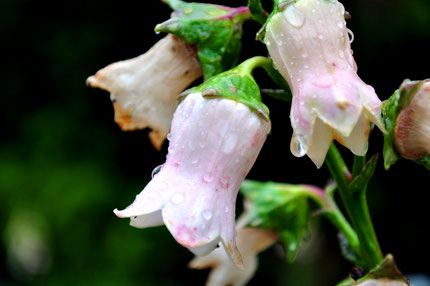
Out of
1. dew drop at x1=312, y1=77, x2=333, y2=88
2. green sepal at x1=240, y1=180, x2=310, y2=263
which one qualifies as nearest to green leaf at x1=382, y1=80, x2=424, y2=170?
dew drop at x1=312, y1=77, x2=333, y2=88

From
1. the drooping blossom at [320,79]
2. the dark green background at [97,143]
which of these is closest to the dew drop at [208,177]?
the drooping blossom at [320,79]

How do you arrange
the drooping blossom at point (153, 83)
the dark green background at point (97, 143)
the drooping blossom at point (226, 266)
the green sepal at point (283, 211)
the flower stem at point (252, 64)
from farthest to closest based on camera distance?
the dark green background at point (97, 143) < the drooping blossom at point (226, 266) < the green sepal at point (283, 211) < the drooping blossom at point (153, 83) < the flower stem at point (252, 64)

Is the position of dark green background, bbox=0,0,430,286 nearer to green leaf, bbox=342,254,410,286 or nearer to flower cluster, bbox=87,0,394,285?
flower cluster, bbox=87,0,394,285

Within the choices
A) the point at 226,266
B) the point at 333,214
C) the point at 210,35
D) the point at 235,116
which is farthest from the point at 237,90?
the point at 226,266

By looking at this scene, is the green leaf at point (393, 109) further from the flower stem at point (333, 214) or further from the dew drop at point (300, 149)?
the flower stem at point (333, 214)

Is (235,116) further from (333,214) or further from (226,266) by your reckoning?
(226,266)

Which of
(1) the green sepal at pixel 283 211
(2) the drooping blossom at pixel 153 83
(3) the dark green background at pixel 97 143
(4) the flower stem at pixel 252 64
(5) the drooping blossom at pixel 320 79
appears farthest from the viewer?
(3) the dark green background at pixel 97 143

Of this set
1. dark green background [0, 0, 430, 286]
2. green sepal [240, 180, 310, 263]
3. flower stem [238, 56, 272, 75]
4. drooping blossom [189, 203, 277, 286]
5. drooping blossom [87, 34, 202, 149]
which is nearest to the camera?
flower stem [238, 56, 272, 75]

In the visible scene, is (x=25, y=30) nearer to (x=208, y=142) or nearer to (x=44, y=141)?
(x=44, y=141)
